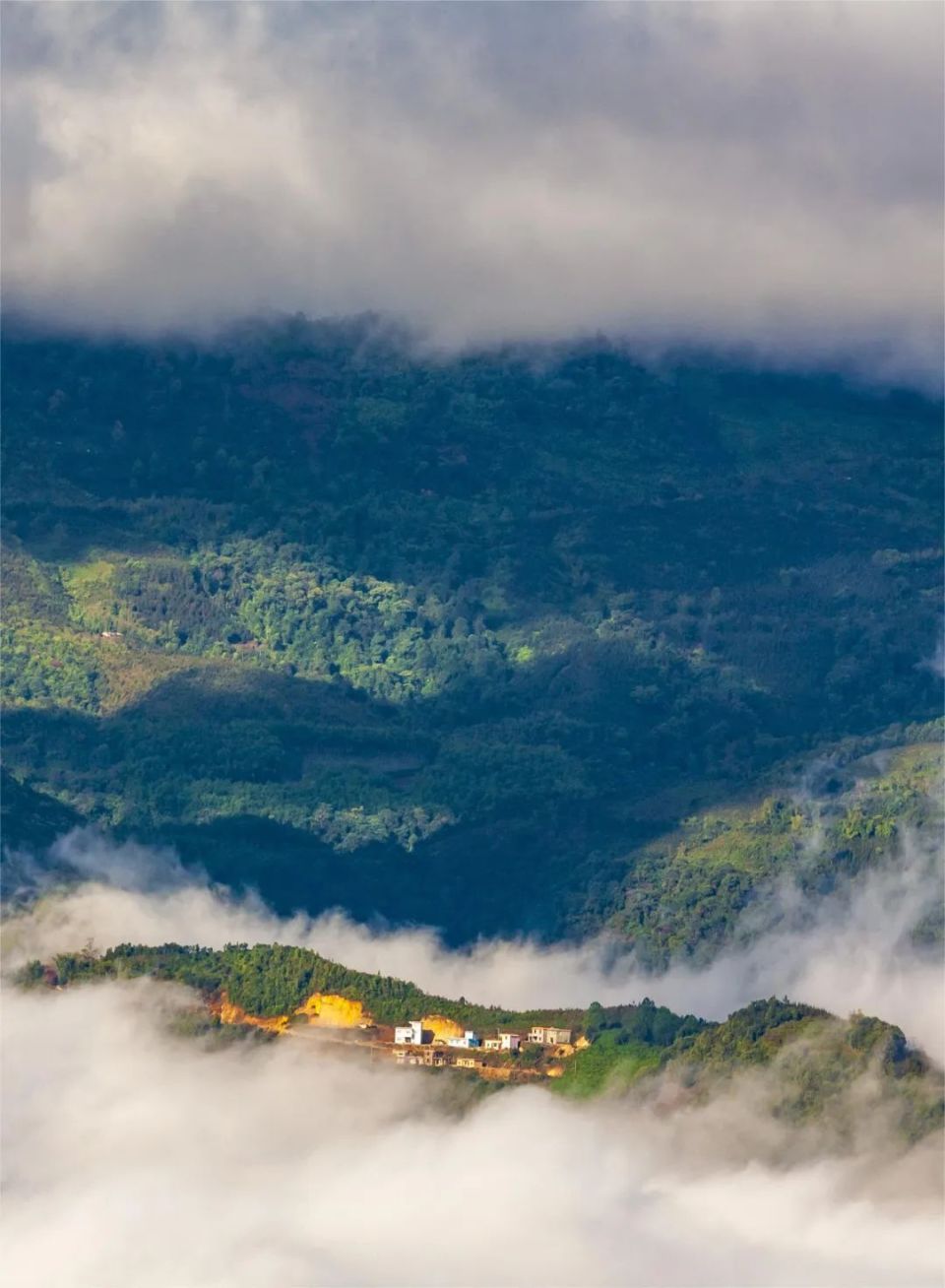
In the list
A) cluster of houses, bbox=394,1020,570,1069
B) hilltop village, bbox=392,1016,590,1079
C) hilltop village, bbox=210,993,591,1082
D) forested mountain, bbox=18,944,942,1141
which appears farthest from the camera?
cluster of houses, bbox=394,1020,570,1069

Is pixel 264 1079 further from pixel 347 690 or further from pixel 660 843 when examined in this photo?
pixel 347 690

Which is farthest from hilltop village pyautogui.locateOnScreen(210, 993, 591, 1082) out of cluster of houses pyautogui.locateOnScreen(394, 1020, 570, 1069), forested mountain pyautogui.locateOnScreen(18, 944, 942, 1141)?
forested mountain pyautogui.locateOnScreen(18, 944, 942, 1141)

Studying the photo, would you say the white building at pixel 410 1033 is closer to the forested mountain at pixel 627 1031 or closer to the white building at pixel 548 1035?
the forested mountain at pixel 627 1031

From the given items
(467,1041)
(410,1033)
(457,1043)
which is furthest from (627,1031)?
(410,1033)

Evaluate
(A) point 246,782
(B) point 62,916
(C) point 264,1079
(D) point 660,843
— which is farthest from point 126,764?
(C) point 264,1079

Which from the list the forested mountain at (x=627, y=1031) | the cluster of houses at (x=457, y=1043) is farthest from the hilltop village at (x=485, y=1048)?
the forested mountain at (x=627, y=1031)

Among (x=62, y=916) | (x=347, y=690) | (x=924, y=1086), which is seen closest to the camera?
(x=924, y=1086)

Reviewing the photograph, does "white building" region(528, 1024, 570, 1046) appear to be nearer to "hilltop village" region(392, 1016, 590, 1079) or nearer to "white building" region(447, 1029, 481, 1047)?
"hilltop village" region(392, 1016, 590, 1079)
